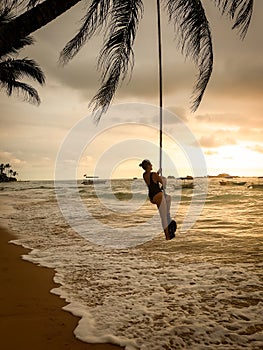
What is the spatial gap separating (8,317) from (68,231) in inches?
284

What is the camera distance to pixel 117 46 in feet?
12.1

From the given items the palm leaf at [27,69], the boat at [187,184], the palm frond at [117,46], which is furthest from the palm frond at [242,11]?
the boat at [187,184]

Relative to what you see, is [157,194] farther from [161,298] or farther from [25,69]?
[25,69]

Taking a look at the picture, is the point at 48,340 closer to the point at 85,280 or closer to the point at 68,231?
the point at 85,280

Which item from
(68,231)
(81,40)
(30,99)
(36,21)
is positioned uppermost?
(30,99)

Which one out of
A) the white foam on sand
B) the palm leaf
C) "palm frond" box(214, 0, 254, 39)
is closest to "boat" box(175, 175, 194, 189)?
the palm leaf

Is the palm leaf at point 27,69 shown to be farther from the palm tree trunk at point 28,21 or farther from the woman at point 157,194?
the palm tree trunk at point 28,21

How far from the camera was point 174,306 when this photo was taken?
4297 mm

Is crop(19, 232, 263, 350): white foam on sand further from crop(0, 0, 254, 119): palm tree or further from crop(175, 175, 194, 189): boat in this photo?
crop(175, 175, 194, 189): boat

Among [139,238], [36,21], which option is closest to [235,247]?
[139,238]

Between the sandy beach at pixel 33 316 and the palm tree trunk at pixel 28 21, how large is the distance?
259 cm

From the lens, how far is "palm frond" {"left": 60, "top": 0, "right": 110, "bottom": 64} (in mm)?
3373

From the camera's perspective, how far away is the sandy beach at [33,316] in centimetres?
319

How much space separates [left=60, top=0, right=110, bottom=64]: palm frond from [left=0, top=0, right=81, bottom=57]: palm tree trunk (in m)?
1.05
